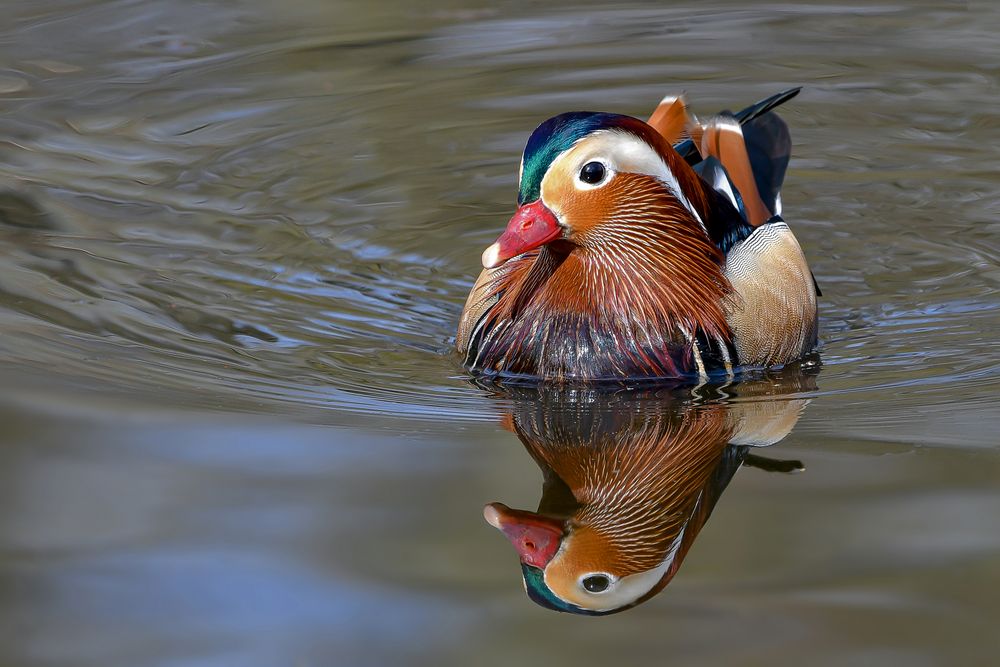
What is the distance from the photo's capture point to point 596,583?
12.3 feet

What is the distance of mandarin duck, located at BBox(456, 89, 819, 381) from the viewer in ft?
16.2

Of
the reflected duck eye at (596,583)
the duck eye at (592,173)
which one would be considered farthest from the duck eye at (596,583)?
the duck eye at (592,173)

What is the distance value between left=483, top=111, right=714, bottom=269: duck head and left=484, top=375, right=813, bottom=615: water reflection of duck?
0.55m

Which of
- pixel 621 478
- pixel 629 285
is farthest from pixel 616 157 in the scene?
pixel 621 478

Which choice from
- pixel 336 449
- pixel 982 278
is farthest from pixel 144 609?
pixel 982 278

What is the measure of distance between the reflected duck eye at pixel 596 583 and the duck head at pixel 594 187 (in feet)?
3.83

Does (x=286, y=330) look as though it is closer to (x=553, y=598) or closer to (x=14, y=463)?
(x=14, y=463)

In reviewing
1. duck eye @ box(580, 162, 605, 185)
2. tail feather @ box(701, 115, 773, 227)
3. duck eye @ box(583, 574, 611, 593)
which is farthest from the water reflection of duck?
tail feather @ box(701, 115, 773, 227)

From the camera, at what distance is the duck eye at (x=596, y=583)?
371cm

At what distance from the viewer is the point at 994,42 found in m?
8.79

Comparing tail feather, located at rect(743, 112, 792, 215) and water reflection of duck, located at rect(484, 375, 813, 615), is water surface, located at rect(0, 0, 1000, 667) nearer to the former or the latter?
water reflection of duck, located at rect(484, 375, 813, 615)

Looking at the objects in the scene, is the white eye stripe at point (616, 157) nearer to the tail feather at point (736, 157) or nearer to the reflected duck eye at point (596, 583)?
the tail feather at point (736, 157)

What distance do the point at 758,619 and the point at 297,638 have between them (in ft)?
3.48

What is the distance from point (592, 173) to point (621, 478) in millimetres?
1125
